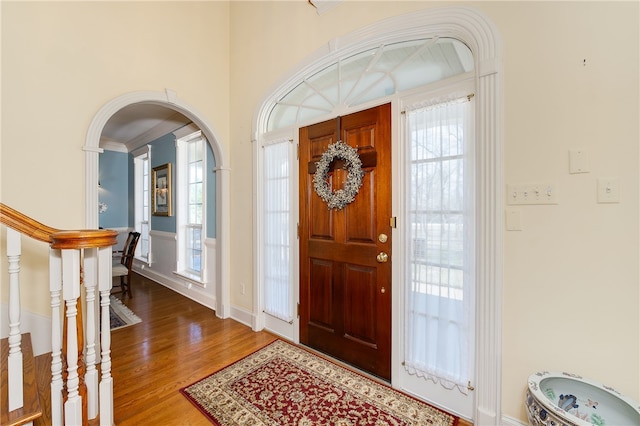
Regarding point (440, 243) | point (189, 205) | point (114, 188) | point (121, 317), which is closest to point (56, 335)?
point (440, 243)

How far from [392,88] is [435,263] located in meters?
1.37

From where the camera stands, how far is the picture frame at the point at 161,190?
4636 mm

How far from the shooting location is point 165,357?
2.46 m

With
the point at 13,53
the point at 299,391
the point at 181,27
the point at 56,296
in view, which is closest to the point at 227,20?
the point at 181,27

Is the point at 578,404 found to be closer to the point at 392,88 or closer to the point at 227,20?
the point at 392,88

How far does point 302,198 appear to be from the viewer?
8.67ft

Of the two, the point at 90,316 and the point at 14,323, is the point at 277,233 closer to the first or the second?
the point at 90,316

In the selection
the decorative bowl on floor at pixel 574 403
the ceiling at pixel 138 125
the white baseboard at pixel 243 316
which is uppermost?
the ceiling at pixel 138 125

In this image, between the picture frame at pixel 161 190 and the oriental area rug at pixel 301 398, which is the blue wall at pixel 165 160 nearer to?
the picture frame at pixel 161 190

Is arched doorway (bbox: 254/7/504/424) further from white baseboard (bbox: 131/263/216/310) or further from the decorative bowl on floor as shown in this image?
white baseboard (bbox: 131/263/216/310)

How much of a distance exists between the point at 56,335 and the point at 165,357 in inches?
55.0

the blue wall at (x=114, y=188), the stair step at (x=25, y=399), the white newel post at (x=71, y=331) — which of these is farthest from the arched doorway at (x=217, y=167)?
the blue wall at (x=114, y=188)

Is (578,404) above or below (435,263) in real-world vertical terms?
below

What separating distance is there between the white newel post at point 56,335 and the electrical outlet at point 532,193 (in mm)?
2434
